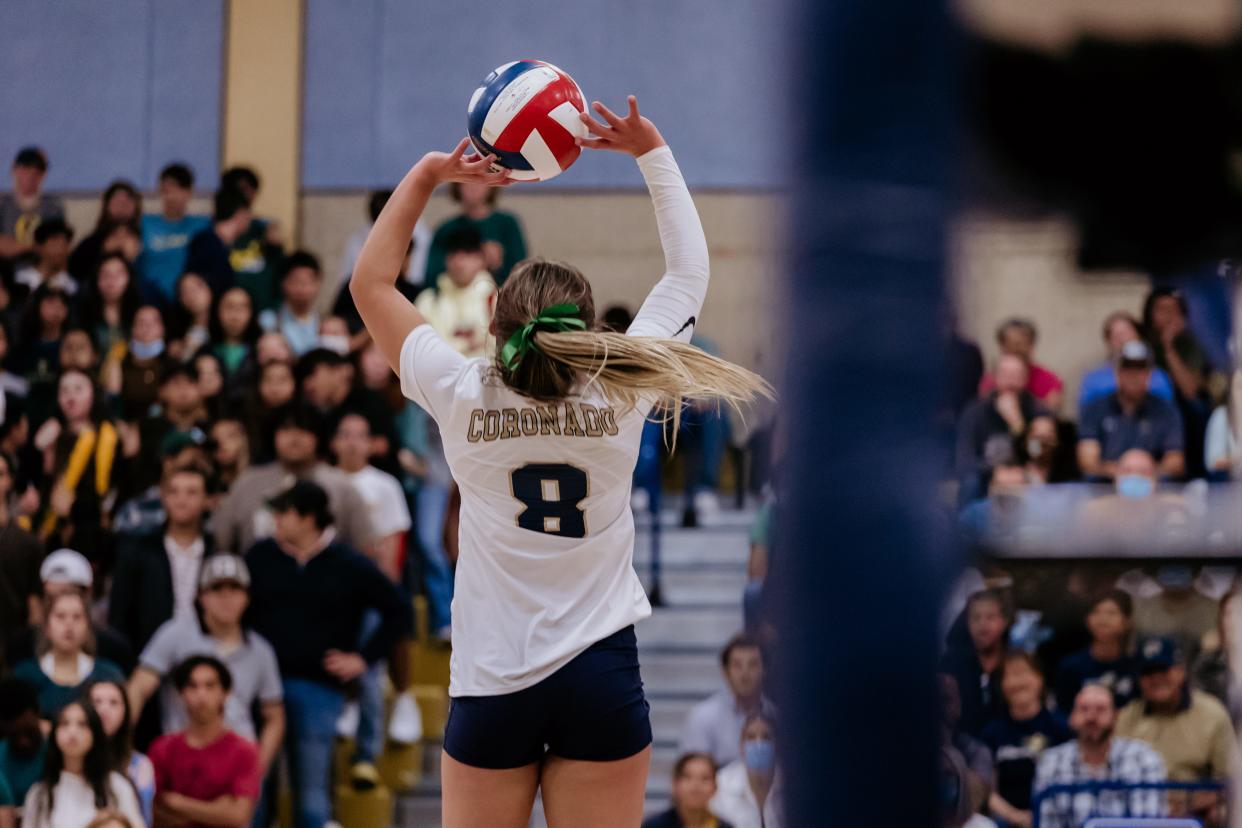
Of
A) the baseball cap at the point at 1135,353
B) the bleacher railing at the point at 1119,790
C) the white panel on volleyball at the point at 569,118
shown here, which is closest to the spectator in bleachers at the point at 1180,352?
the baseball cap at the point at 1135,353

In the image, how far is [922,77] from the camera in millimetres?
2477

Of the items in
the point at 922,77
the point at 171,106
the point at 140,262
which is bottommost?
the point at 922,77

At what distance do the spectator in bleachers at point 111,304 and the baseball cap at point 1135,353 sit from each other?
18.1 ft

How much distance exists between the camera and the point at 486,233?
31.9ft

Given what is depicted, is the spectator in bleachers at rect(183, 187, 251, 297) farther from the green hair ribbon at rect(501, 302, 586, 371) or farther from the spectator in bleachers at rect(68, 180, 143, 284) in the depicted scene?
the green hair ribbon at rect(501, 302, 586, 371)

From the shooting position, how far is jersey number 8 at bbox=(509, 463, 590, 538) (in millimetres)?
3441

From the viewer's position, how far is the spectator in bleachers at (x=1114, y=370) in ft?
22.2

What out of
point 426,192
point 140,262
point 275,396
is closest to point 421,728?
point 275,396

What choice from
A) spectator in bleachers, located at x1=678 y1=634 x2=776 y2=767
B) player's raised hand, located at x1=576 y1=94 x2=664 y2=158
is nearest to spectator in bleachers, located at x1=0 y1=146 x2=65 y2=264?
spectator in bleachers, located at x1=678 y1=634 x2=776 y2=767

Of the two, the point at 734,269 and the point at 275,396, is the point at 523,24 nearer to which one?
the point at 734,269

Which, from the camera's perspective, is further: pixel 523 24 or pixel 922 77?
pixel 523 24

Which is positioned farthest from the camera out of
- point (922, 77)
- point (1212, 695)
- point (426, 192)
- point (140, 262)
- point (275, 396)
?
point (140, 262)

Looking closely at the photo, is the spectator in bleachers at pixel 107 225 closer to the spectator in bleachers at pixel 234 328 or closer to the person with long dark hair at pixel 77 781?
the spectator in bleachers at pixel 234 328

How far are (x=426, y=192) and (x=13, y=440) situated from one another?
6398 mm
